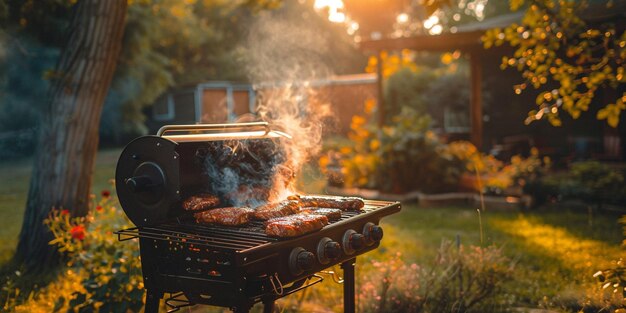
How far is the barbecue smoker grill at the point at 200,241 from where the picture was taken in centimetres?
295

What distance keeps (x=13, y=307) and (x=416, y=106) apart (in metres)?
16.1

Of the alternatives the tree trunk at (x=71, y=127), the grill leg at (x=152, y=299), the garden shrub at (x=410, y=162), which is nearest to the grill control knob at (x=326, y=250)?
the grill leg at (x=152, y=299)

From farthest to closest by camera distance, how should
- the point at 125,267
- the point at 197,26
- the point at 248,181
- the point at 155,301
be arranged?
1. the point at 197,26
2. the point at 125,267
3. the point at 248,181
4. the point at 155,301

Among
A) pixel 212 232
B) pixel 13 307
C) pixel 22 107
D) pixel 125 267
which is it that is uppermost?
pixel 22 107

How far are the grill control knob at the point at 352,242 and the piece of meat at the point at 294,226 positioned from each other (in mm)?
338

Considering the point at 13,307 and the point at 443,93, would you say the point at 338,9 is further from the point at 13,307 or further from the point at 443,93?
the point at 443,93

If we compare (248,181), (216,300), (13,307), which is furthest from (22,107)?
(216,300)

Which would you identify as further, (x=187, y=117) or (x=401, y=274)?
(x=187, y=117)

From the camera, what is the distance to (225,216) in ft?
10.9

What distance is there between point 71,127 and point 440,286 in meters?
4.05

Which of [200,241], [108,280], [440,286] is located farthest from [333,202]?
[108,280]

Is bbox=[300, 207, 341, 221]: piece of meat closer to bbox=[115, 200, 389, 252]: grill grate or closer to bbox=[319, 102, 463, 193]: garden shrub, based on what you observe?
bbox=[115, 200, 389, 252]: grill grate

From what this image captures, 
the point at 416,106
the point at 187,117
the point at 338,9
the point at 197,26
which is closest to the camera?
the point at 338,9

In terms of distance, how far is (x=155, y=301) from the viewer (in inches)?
129
